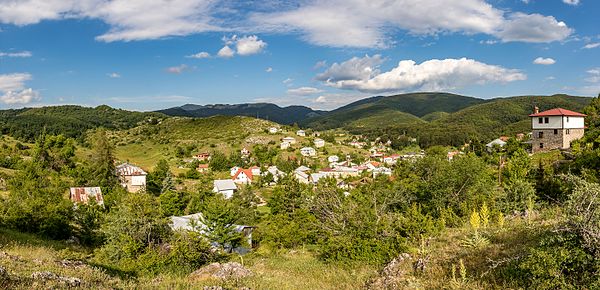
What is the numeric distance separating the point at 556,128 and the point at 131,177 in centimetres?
6479

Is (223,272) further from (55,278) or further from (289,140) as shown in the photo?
(289,140)

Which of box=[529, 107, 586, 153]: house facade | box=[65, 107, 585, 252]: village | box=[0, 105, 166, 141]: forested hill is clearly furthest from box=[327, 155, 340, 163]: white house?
box=[0, 105, 166, 141]: forested hill

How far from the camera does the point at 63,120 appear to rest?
471 feet

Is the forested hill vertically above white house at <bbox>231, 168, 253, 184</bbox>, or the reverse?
the forested hill

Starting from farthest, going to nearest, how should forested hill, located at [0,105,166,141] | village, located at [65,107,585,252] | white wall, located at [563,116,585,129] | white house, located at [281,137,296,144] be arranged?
1. white house, located at [281,137,296,144]
2. forested hill, located at [0,105,166,141]
3. village, located at [65,107,585,252]
4. white wall, located at [563,116,585,129]

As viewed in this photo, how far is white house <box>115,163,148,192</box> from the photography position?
64562 millimetres

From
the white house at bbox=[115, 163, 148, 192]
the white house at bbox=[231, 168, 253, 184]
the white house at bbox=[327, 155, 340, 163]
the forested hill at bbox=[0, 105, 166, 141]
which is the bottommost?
the white house at bbox=[231, 168, 253, 184]

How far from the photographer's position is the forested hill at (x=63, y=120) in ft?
379

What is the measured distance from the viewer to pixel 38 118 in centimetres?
13962

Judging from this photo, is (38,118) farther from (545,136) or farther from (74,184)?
(545,136)

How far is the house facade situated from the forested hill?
10123 cm

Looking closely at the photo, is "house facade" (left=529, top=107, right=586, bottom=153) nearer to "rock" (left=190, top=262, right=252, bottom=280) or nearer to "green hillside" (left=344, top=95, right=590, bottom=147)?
"rock" (left=190, top=262, right=252, bottom=280)

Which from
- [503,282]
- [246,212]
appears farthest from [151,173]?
[503,282]

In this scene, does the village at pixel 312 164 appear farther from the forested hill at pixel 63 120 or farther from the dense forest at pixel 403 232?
the forested hill at pixel 63 120
